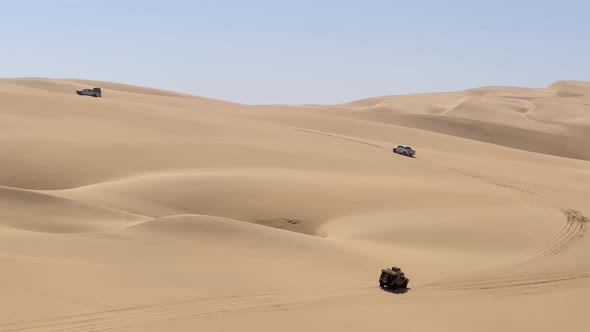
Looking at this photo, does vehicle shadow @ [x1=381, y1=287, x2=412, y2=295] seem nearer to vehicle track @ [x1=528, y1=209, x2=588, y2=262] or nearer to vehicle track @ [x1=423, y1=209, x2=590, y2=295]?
vehicle track @ [x1=423, y1=209, x2=590, y2=295]

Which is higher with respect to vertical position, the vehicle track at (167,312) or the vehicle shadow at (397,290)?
the vehicle track at (167,312)

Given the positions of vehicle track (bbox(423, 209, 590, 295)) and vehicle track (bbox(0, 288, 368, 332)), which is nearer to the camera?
vehicle track (bbox(0, 288, 368, 332))

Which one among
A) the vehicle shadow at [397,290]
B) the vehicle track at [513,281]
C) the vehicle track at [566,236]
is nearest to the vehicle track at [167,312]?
the vehicle shadow at [397,290]

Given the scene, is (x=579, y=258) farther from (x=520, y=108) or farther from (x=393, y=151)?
(x=520, y=108)

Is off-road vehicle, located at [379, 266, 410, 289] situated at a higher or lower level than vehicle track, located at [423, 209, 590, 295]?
higher

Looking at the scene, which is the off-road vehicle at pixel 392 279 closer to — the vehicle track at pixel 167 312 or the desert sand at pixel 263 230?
the desert sand at pixel 263 230

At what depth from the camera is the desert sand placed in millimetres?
10664

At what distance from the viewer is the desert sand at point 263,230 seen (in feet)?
35.0

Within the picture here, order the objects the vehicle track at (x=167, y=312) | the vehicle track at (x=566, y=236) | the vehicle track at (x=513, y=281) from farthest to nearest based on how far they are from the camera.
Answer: the vehicle track at (x=566, y=236) < the vehicle track at (x=513, y=281) < the vehicle track at (x=167, y=312)

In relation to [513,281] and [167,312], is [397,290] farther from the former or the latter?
[167,312]

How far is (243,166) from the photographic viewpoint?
27.2 m

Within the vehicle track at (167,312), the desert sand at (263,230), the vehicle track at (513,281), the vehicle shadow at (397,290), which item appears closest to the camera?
the vehicle track at (167,312)

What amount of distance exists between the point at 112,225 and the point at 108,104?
88.9ft

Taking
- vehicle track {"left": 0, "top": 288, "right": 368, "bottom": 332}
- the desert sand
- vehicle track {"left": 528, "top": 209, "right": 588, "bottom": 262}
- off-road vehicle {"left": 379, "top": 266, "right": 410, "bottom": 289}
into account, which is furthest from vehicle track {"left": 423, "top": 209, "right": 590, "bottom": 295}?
vehicle track {"left": 0, "top": 288, "right": 368, "bottom": 332}
